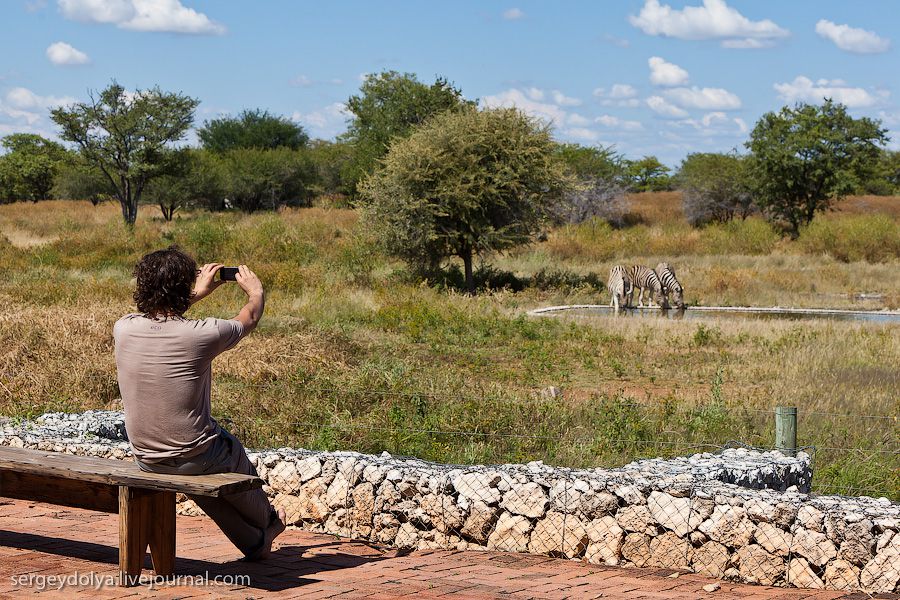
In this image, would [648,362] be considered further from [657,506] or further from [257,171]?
[257,171]

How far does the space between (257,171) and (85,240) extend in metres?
25.8

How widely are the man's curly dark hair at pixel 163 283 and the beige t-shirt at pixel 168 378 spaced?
0.24 feet

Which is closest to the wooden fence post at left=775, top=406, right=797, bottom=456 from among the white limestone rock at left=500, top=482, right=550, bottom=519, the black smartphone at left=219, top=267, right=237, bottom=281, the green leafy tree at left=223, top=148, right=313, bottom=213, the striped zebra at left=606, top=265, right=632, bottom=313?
the white limestone rock at left=500, top=482, right=550, bottom=519

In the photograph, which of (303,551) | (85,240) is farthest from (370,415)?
(85,240)

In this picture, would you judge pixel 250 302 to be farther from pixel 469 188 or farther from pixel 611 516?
pixel 469 188

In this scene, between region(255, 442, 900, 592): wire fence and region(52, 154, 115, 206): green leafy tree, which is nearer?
region(255, 442, 900, 592): wire fence

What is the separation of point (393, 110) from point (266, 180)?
12.0m

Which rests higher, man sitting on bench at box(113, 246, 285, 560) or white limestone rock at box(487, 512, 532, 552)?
man sitting on bench at box(113, 246, 285, 560)

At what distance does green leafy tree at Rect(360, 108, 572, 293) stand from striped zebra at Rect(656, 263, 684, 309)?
4.07 metres

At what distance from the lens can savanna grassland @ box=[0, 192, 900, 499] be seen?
10531mm

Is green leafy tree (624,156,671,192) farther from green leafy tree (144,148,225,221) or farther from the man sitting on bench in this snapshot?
the man sitting on bench

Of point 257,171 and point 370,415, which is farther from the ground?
Result: point 257,171

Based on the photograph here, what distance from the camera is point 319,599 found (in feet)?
18.2

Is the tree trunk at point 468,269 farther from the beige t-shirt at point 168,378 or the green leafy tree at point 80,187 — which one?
the green leafy tree at point 80,187
